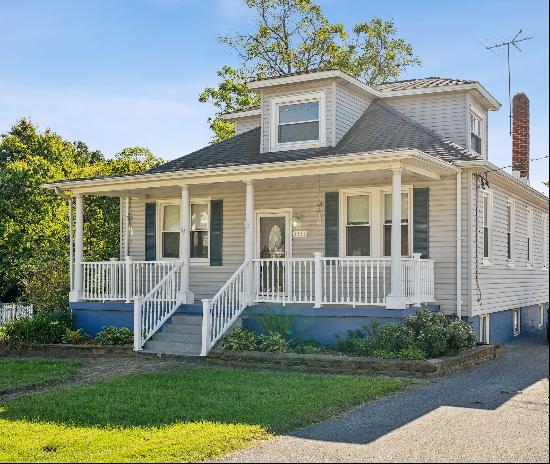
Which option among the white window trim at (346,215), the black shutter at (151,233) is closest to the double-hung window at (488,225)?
the white window trim at (346,215)

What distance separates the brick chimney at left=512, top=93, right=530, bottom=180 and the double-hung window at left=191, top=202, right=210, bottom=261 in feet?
29.5

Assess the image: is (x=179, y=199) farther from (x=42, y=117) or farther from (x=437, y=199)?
(x=42, y=117)

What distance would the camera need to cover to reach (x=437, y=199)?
52.3ft

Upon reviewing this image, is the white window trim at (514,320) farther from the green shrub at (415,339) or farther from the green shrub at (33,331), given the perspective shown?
the green shrub at (33,331)

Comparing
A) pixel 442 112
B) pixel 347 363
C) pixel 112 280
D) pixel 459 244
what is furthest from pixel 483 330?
pixel 112 280

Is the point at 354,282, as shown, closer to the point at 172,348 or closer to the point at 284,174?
the point at 284,174

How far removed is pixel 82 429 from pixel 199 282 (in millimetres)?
10422

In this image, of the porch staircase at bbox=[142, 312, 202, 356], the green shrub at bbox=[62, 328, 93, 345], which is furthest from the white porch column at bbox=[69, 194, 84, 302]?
the porch staircase at bbox=[142, 312, 202, 356]

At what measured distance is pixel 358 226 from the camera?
16688 millimetres

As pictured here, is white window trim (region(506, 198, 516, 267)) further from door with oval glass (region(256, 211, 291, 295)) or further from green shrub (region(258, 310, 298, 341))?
green shrub (region(258, 310, 298, 341))

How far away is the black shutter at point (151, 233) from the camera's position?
63.6 feet

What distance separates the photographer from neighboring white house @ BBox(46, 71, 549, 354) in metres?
15.0

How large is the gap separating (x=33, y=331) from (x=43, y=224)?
11087mm

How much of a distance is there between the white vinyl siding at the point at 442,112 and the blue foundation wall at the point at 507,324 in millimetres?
4415
